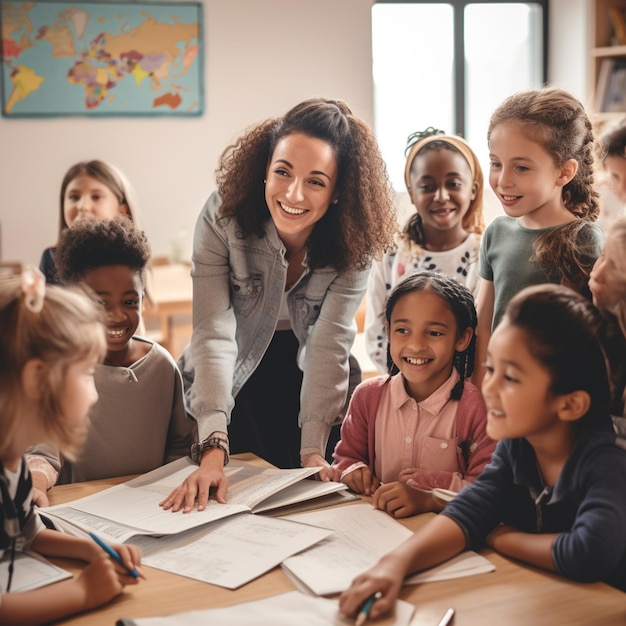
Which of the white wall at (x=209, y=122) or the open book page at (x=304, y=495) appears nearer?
the open book page at (x=304, y=495)

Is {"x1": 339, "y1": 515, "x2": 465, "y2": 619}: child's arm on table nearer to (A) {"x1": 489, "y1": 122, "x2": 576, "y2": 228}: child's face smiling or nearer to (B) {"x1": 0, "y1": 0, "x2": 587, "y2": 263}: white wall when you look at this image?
(A) {"x1": 489, "y1": 122, "x2": 576, "y2": 228}: child's face smiling

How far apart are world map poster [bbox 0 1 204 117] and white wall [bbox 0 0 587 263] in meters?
0.09

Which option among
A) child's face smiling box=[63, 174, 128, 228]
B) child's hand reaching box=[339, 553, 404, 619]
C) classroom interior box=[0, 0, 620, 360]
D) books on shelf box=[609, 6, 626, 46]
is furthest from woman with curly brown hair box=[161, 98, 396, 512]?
books on shelf box=[609, 6, 626, 46]

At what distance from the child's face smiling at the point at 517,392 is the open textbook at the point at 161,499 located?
1.36 feet

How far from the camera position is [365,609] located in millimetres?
1130

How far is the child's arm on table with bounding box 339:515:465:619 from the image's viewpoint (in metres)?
1.15

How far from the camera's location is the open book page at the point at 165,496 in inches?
57.1

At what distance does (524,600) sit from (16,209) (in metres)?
4.47

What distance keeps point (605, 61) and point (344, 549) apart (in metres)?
4.97

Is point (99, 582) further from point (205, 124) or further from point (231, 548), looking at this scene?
point (205, 124)

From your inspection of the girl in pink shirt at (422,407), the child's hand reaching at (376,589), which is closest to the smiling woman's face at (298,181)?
the girl in pink shirt at (422,407)

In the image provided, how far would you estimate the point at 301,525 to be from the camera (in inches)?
57.0

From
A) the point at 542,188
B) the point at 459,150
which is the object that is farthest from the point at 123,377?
the point at 459,150

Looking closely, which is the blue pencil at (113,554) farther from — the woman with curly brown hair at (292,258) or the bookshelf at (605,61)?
the bookshelf at (605,61)
